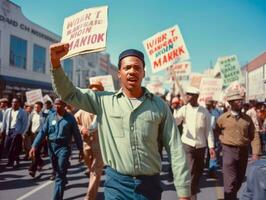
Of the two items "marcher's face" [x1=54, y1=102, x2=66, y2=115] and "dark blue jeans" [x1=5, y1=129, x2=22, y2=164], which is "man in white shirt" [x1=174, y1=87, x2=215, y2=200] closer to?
"marcher's face" [x1=54, y1=102, x2=66, y2=115]

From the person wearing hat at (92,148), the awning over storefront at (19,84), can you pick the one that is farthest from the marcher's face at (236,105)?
the awning over storefront at (19,84)

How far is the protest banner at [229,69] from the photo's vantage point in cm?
1365

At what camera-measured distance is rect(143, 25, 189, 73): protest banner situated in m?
10.4

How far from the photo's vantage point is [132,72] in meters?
2.79

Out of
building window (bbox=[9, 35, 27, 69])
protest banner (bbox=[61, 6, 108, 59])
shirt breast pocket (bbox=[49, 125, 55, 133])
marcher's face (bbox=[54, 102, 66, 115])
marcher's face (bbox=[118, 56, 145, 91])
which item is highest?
building window (bbox=[9, 35, 27, 69])

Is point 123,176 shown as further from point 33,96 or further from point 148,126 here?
point 33,96

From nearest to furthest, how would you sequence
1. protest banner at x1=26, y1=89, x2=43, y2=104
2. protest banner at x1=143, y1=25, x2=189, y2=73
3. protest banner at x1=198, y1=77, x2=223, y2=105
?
protest banner at x1=143, y1=25, x2=189, y2=73 < protest banner at x1=198, y1=77, x2=223, y2=105 < protest banner at x1=26, y1=89, x2=43, y2=104

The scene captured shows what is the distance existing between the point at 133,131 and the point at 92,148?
3954 mm

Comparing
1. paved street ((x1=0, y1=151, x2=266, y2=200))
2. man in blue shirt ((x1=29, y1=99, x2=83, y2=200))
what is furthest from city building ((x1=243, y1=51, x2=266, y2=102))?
man in blue shirt ((x1=29, y1=99, x2=83, y2=200))

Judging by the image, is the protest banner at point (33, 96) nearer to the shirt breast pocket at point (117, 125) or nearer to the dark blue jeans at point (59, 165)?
the dark blue jeans at point (59, 165)

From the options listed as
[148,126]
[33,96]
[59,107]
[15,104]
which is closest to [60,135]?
[59,107]

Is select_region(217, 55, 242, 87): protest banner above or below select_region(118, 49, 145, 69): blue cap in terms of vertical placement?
above

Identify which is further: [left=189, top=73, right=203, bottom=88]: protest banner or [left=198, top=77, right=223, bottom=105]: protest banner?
[left=189, top=73, right=203, bottom=88]: protest banner

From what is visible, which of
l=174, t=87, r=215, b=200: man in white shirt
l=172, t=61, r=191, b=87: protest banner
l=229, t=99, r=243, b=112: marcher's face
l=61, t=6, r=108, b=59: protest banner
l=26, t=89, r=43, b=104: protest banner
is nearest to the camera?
l=61, t=6, r=108, b=59: protest banner
